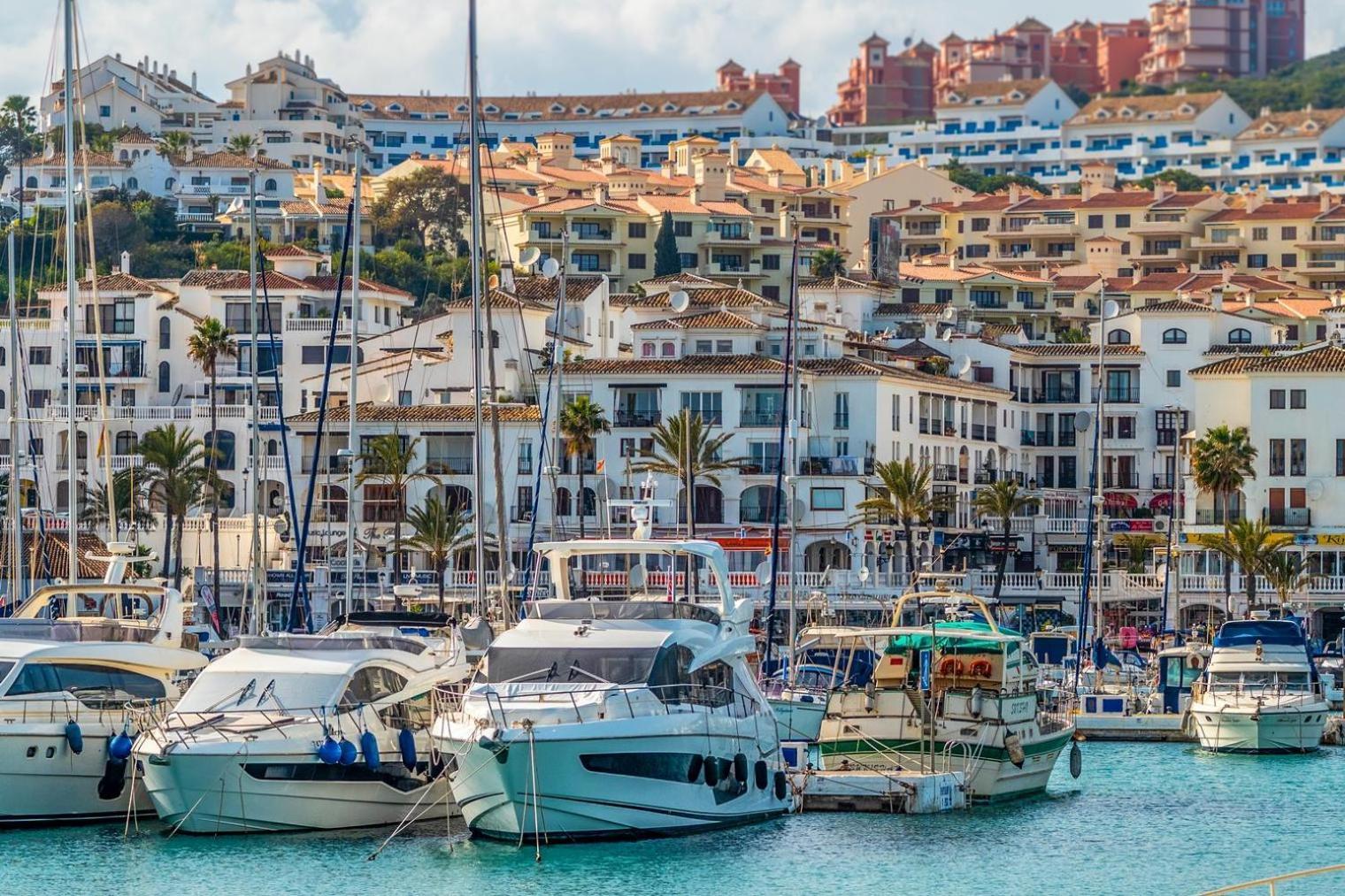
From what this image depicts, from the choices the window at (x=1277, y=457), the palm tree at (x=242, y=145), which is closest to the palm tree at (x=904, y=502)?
the window at (x=1277, y=457)

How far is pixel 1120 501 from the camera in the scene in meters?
120

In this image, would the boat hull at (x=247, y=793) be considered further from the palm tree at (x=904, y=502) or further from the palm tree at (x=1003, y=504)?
the palm tree at (x=1003, y=504)

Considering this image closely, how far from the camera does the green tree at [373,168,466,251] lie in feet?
557

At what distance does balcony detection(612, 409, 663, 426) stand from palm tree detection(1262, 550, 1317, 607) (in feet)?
73.5

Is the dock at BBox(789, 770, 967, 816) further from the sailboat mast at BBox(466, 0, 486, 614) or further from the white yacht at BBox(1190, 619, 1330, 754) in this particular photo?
the white yacht at BBox(1190, 619, 1330, 754)

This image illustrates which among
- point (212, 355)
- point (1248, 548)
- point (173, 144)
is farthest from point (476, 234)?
point (173, 144)

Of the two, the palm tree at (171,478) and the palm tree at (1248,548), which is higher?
the palm tree at (171,478)

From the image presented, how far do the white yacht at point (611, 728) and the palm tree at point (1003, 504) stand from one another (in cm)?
5330

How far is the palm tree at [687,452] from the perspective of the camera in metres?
96.7

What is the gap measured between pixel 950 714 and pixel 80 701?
15811 mm

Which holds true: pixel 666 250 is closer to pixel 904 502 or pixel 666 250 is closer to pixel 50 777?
pixel 904 502

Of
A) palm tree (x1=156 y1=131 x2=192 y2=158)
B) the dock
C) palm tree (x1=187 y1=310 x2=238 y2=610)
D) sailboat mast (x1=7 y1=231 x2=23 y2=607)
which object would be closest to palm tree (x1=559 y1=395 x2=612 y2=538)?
palm tree (x1=187 y1=310 x2=238 y2=610)

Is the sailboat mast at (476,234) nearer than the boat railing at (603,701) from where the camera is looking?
No

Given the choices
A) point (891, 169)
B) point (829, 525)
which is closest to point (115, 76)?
point (891, 169)
